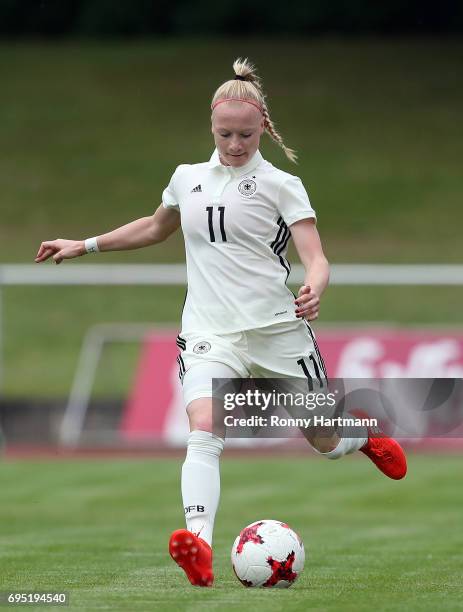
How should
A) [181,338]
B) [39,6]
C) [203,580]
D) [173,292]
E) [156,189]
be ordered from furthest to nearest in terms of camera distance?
[39,6], [156,189], [173,292], [181,338], [203,580]

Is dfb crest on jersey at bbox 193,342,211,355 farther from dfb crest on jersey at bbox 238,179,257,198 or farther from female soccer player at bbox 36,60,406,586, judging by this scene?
dfb crest on jersey at bbox 238,179,257,198

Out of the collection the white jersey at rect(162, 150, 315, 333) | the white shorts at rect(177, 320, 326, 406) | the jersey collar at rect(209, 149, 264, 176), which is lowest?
the white shorts at rect(177, 320, 326, 406)

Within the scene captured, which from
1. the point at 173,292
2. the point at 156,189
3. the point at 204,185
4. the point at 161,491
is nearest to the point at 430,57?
the point at 156,189

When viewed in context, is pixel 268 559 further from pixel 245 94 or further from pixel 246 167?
pixel 245 94

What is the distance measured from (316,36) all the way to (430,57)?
3736 millimetres

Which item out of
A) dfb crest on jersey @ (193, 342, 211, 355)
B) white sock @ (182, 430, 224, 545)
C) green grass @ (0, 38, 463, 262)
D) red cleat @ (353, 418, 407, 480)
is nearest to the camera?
white sock @ (182, 430, 224, 545)

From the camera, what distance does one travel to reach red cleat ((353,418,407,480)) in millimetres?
7367

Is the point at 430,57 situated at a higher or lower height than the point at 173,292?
higher

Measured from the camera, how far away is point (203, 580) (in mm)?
6262

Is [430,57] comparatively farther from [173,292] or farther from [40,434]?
[40,434]

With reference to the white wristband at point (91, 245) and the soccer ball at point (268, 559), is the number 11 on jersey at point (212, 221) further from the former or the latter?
the soccer ball at point (268, 559)

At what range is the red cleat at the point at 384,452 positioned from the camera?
737 centimetres

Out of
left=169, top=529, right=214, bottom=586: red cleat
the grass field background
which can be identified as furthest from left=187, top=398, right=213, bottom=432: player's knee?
the grass field background

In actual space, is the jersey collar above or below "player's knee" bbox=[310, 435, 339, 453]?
above
